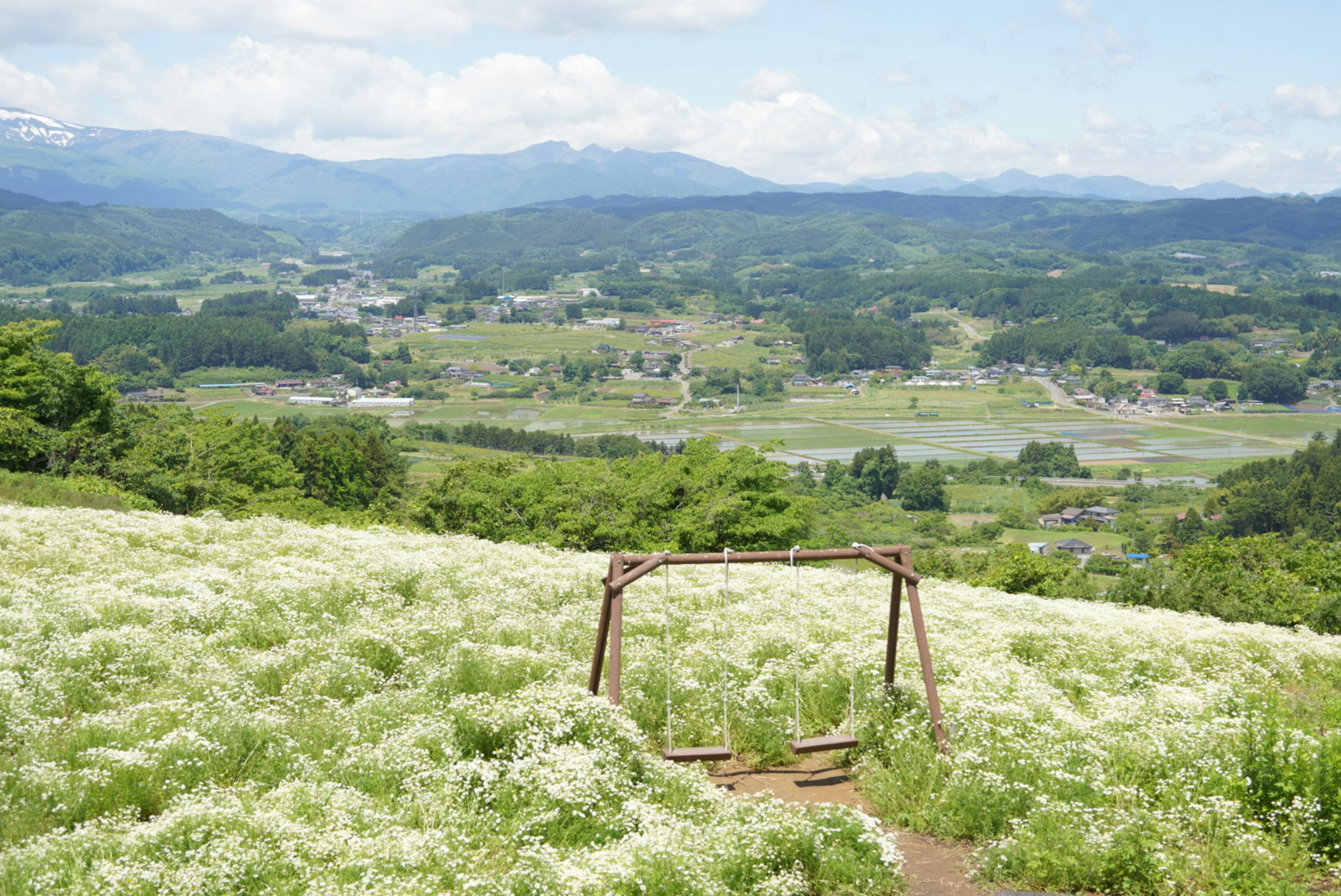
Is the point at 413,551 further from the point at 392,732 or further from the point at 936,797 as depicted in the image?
the point at 936,797

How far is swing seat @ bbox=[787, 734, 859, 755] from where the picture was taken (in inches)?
297

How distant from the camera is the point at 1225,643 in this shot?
41.1 ft

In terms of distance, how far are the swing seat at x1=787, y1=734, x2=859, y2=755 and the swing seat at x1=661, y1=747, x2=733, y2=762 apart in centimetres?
56

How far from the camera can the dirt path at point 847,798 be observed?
620 centimetres

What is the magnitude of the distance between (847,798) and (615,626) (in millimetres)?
2447

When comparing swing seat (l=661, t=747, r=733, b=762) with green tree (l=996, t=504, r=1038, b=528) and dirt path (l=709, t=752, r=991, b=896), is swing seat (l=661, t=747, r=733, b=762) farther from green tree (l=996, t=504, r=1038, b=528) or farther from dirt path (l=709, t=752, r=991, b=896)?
green tree (l=996, t=504, r=1038, b=528)

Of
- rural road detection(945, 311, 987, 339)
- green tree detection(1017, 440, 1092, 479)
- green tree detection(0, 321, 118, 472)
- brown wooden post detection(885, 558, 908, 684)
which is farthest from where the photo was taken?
rural road detection(945, 311, 987, 339)

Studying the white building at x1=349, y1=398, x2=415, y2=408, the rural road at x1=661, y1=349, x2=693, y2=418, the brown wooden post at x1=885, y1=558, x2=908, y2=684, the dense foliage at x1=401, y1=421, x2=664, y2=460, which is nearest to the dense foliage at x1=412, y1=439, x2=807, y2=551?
the brown wooden post at x1=885, y1=558, x2=908, y2=684

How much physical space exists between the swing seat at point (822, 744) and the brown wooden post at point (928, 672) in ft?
2.29

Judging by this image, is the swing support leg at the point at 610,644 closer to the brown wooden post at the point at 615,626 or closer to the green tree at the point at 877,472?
the brown wooden post at the point at 615,626

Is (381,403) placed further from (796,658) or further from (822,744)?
(822,744)

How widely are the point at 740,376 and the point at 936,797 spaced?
131 metres

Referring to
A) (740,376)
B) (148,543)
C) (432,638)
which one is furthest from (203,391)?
(432,638)

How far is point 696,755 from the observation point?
7398mm
